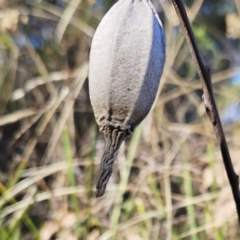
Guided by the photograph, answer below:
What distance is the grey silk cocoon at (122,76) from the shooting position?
434 millimetres

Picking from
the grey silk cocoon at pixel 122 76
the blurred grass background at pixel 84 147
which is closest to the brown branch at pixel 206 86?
the grey silk cocoon at pixel 122 76

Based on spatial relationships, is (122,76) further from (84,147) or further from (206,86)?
(84,147)

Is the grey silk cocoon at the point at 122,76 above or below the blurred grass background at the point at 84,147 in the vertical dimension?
above

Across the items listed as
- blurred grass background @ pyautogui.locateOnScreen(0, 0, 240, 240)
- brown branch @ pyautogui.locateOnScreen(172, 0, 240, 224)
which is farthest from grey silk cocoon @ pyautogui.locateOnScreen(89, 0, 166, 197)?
blurred grass background @ pyautogui.locateOnScreen(0, 0, 240, 240)

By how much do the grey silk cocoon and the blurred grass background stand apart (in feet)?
1.79

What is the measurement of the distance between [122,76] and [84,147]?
1.39m

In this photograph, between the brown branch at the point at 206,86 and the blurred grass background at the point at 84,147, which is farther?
the blurred grass background at the point at 84,147

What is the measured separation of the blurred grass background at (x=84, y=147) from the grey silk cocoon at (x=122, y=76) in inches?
21.5

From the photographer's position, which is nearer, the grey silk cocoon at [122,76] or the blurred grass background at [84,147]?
the grey silk cocoon at [122,76]

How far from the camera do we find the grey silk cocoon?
434 mm

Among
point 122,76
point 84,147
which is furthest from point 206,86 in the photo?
point 84,147

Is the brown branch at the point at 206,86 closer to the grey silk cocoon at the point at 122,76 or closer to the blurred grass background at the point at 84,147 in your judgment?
the grey silk cocoon at the point at 122,76

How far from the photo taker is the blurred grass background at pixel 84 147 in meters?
1.22

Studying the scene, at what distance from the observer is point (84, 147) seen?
1813 millimetres
